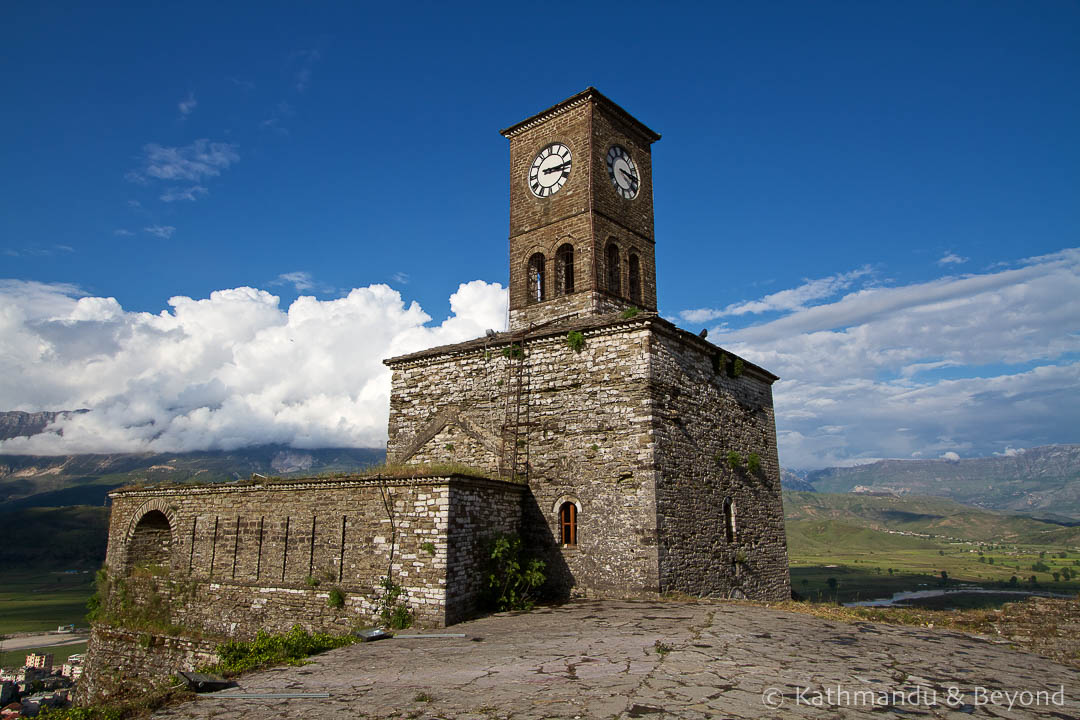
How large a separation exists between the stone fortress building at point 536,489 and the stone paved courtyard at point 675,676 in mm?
3161

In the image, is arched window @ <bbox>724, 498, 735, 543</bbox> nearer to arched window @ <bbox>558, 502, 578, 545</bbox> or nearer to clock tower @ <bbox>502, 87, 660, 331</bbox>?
arched window @ <bbox>558, 502, 578, 545</bbox>

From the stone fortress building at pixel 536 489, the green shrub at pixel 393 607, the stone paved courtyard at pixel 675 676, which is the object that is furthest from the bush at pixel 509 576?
the stone paved courtyard at pixel 675 676

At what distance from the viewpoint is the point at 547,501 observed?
16438 millimetres

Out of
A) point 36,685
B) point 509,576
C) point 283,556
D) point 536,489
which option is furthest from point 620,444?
point 36,685

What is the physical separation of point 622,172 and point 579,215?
313cm

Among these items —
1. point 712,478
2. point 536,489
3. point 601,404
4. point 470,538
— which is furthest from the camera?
point 712,478

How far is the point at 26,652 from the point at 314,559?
86.1 metres

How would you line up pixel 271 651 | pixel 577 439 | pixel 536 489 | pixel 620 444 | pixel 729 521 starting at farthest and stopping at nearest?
pixel 729 521, pixel 536 489, pixel 577 439, pixel 620 444, pixel 271 651

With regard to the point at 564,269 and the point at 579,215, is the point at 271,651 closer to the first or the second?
the point at 564,269

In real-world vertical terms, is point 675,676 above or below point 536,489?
below

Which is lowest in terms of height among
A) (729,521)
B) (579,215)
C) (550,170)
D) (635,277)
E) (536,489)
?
(729,521)

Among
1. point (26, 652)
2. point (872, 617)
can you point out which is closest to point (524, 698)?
point (872, 617)

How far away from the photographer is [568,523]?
52.8ft

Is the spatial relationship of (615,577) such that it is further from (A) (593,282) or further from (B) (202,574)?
(B) (202,574)
